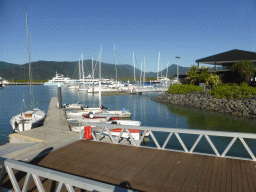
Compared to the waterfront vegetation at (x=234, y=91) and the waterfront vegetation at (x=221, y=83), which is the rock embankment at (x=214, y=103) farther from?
the waterfront vegetation at (x=221, y=83)

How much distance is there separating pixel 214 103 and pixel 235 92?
3.63 metres

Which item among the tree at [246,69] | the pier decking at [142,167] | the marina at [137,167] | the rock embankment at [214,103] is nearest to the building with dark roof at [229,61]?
the tree at [246,69]

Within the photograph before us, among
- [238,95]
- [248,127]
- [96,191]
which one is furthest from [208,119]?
[96,191]

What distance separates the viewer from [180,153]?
7098mm

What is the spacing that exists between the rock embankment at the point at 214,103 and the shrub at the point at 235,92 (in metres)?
0.75

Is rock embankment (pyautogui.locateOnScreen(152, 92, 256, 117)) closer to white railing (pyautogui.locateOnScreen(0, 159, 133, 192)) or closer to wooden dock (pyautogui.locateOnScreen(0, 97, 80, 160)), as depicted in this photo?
wooden dock (pyautogui.locateOnScreen(0, 97, 80, 160))

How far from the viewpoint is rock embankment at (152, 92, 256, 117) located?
2641cm

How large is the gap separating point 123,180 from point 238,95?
98.4ft

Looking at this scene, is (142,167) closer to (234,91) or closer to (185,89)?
(234,91)

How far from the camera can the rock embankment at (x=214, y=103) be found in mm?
26409

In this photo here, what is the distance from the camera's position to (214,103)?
3141 centimetres

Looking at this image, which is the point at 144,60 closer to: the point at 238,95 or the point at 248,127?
the point at 238,95

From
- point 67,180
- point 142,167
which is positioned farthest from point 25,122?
point 67,180

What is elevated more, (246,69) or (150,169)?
(246,69)
